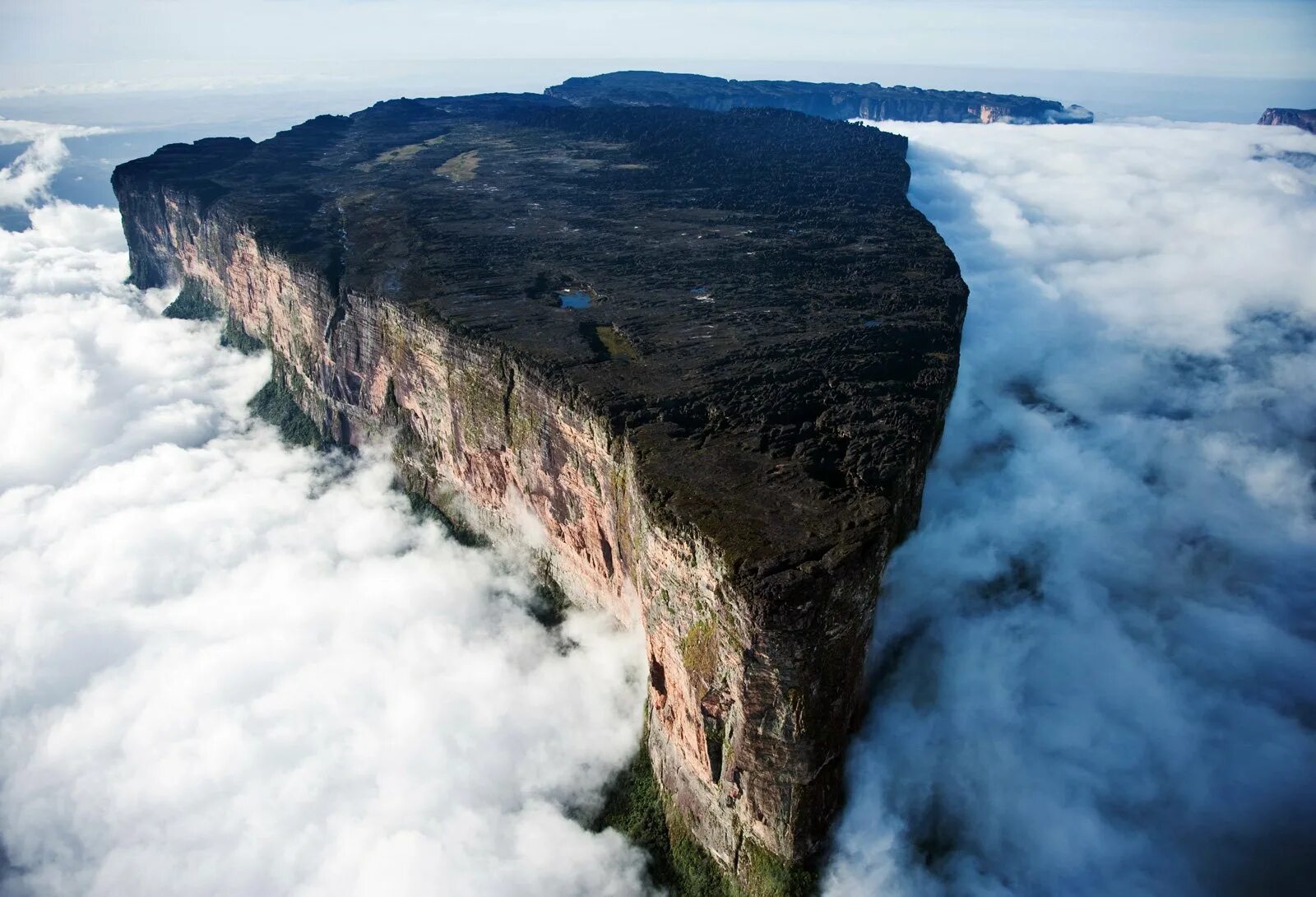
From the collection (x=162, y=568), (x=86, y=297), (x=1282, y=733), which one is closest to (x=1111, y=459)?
(x=1282, y=733)

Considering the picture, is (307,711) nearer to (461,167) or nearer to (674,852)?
(674,852)

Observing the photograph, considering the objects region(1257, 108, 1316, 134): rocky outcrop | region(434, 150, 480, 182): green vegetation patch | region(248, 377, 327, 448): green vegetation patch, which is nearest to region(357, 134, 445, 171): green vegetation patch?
region(434, 150, 480, 182): green vegetation patch

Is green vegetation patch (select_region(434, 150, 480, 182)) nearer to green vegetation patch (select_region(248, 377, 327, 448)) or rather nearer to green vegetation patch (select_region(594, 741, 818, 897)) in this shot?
green vegetation patch (select_region(248, 377, 327, 448))

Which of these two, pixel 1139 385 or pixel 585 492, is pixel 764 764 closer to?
pixel 585 492

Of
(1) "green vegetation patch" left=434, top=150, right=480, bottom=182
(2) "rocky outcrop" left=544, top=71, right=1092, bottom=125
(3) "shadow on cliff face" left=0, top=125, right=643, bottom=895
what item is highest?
(2) "rocky outcrop" left=544, top=71, right=1092, bottom=125

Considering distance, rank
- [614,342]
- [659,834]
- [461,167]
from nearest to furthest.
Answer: [659,834] < [614,342] < [461,167]

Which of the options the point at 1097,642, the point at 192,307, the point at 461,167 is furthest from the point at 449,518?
the point at 192,307
